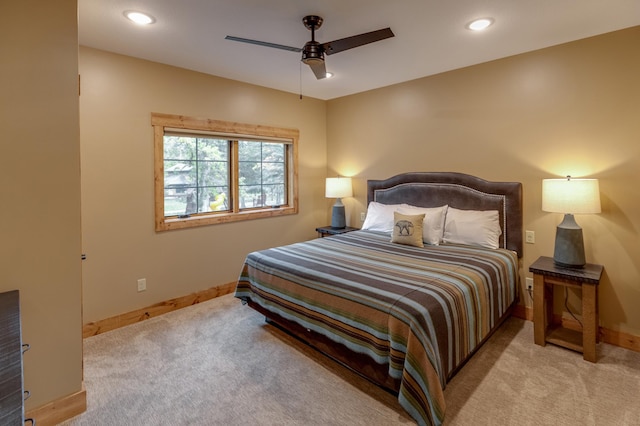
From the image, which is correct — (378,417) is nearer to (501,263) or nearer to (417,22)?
(501,263)

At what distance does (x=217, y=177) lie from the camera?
13.1 ft

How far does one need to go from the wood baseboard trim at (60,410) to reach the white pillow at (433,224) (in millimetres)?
2971

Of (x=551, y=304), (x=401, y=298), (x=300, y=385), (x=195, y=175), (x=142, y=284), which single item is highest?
(x=195, y=175)

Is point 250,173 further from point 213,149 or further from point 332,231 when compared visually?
point 332,231

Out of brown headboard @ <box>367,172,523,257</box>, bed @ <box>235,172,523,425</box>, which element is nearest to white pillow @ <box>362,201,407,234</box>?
bed @ <box>235,172,523,425</box>

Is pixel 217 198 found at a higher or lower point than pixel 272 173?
lower

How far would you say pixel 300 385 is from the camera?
2250 millimetres

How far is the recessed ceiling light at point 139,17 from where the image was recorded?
232 centimetres

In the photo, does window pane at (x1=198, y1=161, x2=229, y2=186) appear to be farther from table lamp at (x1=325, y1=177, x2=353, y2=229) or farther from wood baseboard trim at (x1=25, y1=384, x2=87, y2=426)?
wood baseboard trim at (x1=25, y1=384, x2=87, y2=426)

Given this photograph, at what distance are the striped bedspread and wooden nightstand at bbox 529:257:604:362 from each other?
0.23 m

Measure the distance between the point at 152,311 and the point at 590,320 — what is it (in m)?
3.78

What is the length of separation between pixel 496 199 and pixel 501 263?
2.63ft

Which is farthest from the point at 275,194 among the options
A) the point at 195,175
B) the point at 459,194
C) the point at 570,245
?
the point at 570,245

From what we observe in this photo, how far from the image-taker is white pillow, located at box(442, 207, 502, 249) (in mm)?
3227
